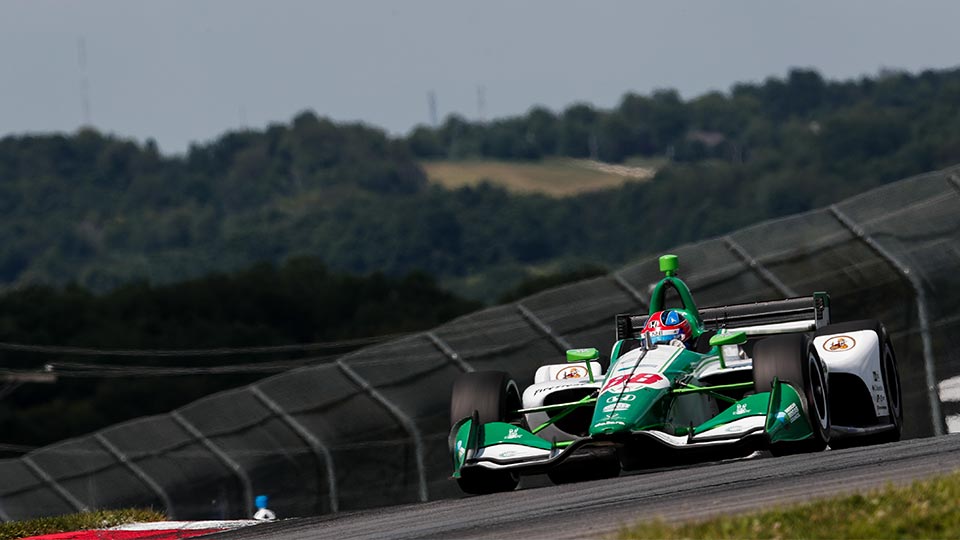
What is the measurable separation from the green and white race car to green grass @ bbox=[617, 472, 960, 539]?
4344 mm

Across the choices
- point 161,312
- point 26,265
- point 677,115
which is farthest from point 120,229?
point 161,312

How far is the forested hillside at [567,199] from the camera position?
145500mm

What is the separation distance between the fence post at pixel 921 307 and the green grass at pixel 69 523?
24.0 feet

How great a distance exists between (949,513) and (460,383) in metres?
6.87

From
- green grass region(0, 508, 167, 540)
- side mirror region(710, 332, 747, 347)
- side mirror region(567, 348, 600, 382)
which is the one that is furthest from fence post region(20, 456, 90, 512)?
Result: side mirror region(710, 332, 747, 347)

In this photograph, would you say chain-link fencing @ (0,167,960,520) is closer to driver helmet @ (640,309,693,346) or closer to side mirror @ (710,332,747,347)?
driver helmet @ (640,309,693,346)

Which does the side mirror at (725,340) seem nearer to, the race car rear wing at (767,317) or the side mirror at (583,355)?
the side mirror at (583,355)

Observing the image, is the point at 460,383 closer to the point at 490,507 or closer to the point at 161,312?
the point at 490,507

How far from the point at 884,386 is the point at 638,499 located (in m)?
5.03

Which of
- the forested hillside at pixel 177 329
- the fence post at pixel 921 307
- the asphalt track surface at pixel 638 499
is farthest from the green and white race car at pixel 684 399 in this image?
the forested hillside at pixel 177 329

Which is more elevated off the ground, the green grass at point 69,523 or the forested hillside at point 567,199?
the forested hillside at point 567,199

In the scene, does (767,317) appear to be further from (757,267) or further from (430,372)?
(430,372)

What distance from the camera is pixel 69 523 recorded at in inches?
546

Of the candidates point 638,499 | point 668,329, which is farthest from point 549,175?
point 638,499
